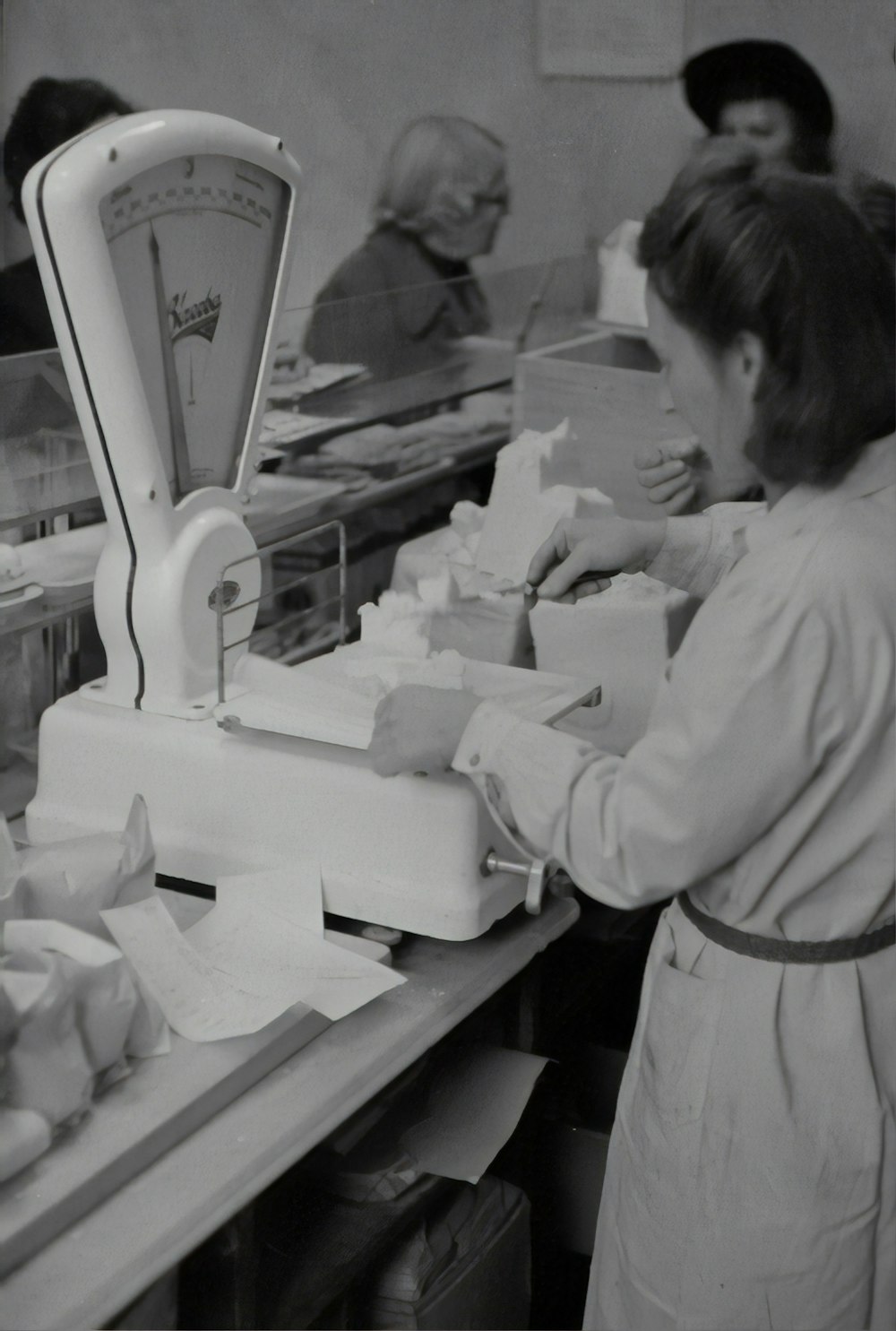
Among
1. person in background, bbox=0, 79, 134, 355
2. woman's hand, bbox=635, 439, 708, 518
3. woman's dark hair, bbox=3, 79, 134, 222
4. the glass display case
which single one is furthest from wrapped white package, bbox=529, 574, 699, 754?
woman's dark hair, bbox=3, 79, 134, 222

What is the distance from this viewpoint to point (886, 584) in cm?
93

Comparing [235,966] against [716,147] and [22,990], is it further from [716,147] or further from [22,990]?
[716,147]

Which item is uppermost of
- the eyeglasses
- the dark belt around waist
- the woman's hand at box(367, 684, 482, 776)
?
the eyeglasses

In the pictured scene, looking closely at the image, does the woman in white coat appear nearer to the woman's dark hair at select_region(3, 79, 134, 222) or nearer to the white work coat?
the white work coat

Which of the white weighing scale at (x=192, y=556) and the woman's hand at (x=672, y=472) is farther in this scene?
the woman's hand at (x=672, y=472)

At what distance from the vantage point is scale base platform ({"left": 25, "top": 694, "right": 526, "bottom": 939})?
48.4 inches

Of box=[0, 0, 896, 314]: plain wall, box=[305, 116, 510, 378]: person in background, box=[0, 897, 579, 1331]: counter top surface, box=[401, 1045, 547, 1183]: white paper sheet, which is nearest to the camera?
box=[0, 897, 579, 1331]: counter top surface

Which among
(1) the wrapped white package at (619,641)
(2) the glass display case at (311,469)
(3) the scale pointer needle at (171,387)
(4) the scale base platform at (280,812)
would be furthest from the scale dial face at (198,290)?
(1) the wrapped white package at (619,641)

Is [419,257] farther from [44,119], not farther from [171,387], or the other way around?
[171,387]

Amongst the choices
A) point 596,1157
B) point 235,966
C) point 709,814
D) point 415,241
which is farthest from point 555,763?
point 415,241

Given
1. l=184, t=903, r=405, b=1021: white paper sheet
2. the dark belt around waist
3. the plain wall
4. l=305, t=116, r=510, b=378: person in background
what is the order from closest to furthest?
the dark belt around waist < l=184, t=903, r=405, b=1021: white paper sheet < the plain wall < l=305, t=116, r=510, b=378: person in background

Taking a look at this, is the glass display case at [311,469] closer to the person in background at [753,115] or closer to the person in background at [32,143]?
the person in background at [32,143]

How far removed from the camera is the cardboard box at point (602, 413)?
1.97m

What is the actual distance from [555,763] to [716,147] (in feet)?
1.50
